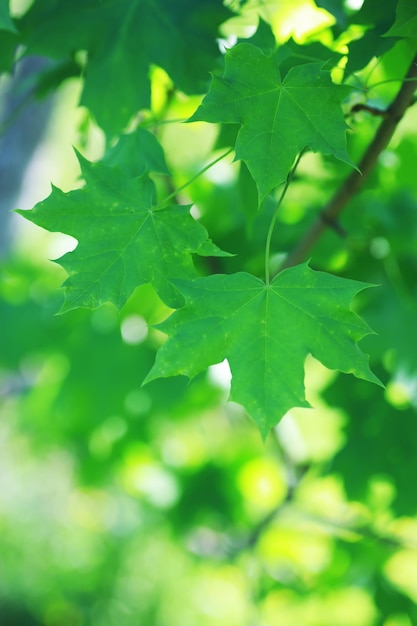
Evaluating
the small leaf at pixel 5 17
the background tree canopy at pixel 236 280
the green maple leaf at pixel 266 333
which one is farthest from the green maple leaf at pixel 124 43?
the green maple leaf at pixel 266 333

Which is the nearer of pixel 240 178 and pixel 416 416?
pixel 240 178

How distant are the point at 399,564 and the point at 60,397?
3.09 feet

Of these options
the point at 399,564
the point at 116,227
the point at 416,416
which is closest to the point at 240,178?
the point at 116,227

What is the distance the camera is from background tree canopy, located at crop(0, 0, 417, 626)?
625 mm

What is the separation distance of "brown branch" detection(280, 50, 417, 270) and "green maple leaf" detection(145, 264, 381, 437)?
16 centimetres

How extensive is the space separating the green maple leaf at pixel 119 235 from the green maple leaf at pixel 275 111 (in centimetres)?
9

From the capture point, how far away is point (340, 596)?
1910mm

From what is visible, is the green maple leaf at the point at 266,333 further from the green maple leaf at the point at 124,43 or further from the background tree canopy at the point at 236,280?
the green maple leaf at the point at 124,43

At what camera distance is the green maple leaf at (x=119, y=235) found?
65 cm

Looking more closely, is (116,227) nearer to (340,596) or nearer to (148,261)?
(148,261)

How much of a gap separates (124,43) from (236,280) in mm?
402

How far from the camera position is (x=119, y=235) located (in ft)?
2.20

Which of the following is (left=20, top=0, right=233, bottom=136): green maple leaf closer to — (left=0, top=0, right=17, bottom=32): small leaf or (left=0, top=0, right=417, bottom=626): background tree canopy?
(left=0, top=0, right=417, bottom=626): background tree canopy

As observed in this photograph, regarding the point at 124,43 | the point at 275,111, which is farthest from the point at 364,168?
the point at 124,43
